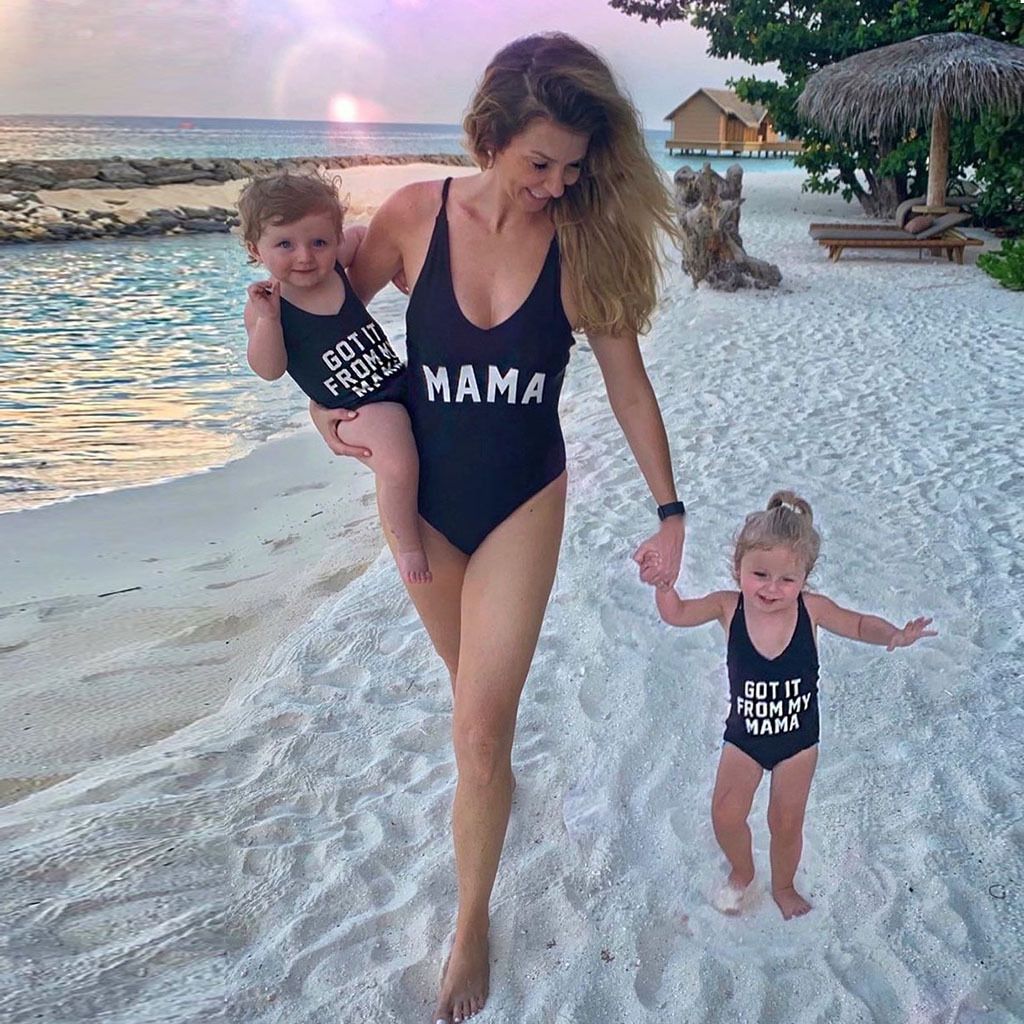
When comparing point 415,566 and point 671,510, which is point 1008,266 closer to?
point 671,510

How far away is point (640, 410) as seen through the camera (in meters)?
2.21

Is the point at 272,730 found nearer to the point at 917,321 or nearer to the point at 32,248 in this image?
the point at 917,321

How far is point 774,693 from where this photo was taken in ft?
6.98

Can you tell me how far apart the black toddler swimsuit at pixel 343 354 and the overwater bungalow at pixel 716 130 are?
59.0 m

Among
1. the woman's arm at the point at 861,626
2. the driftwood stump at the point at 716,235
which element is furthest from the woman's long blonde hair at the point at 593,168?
the driftwood stump at the point at 716,235

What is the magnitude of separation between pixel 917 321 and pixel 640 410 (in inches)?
345

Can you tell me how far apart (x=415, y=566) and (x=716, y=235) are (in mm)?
10586

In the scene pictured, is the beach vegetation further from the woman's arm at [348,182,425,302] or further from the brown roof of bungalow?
the brown roof of bungalow

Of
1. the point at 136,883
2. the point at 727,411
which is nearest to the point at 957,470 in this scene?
the point at 727,411

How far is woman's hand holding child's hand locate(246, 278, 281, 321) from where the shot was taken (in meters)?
2.08

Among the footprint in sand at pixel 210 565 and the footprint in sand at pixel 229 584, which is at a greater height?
the footprint in sand at pixel 229 584

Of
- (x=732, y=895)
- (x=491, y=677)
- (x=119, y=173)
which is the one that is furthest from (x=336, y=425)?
(x=119, y=173)

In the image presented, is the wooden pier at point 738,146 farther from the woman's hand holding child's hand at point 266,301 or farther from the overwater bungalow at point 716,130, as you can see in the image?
the woman's hand holding child's hand at point 266,301

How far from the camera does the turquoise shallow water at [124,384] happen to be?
7145 millimetres
